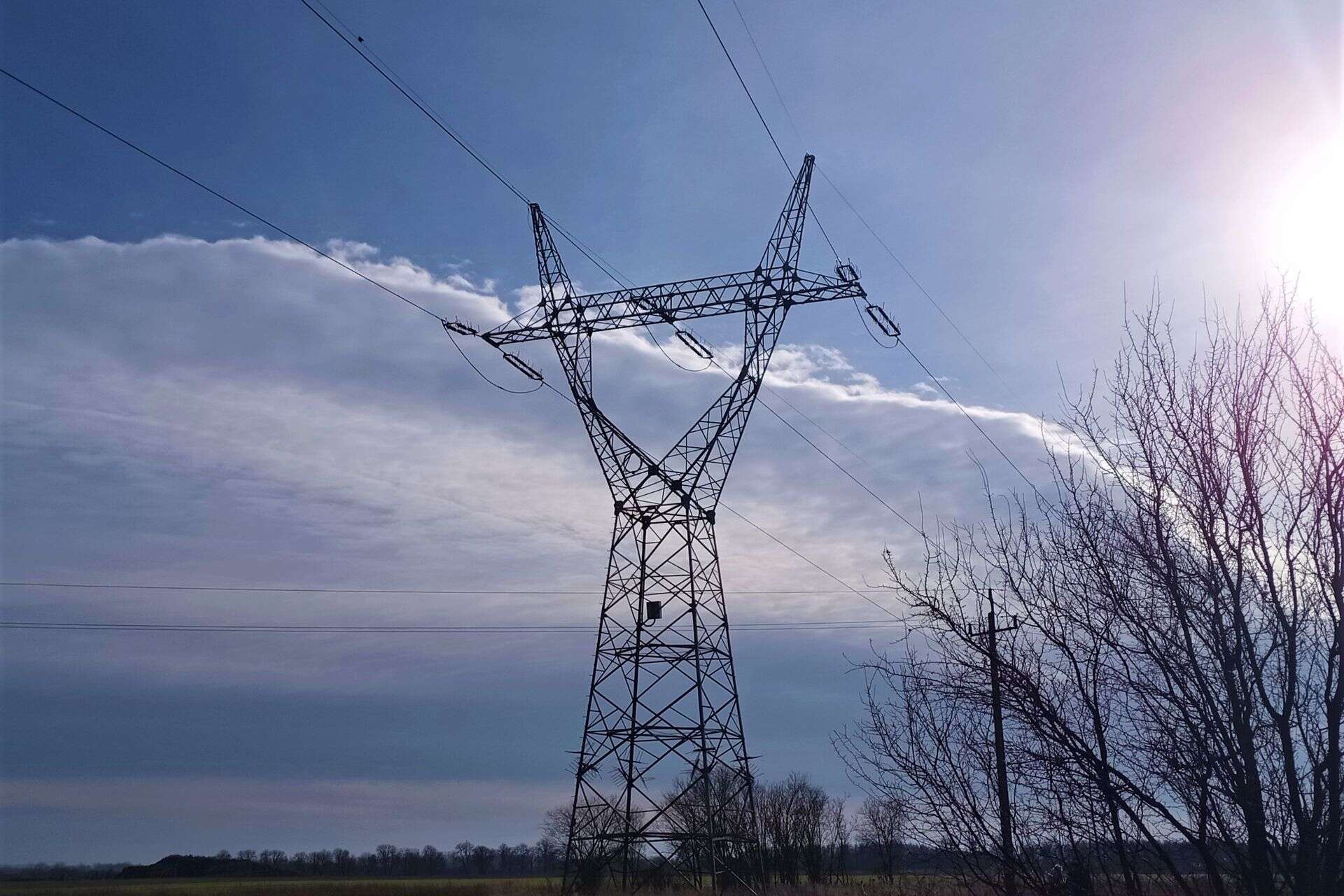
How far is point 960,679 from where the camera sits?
11.3 meters

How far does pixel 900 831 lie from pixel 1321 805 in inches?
156

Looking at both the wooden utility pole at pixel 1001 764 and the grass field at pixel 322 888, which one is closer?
the wooden utility pole at pixel 1001 764

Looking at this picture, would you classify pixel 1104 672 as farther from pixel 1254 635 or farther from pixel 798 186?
pixel 798 186

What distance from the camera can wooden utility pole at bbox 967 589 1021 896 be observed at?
10.2m

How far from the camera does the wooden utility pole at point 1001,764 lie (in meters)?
10.2

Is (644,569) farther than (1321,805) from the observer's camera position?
Yes

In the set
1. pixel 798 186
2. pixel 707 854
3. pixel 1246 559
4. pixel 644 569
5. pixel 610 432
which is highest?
pixel 798 186

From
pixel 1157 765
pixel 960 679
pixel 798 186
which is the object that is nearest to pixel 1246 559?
pixel 1157 765

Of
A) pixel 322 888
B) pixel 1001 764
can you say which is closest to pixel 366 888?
pixel 322 888

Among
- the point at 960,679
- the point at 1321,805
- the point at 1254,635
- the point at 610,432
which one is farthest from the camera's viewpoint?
the point at 610,432

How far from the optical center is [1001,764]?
35.7 feet

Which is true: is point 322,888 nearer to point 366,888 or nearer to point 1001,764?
point 366,888

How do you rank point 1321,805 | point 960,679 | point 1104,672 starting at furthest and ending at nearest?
point 960,679 < point 1104,672 < point 1321,805

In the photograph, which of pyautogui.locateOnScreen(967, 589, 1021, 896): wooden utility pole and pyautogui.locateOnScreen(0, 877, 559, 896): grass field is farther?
pyautogui.locateOnScreen(0, 877, 559, 896): grass field
